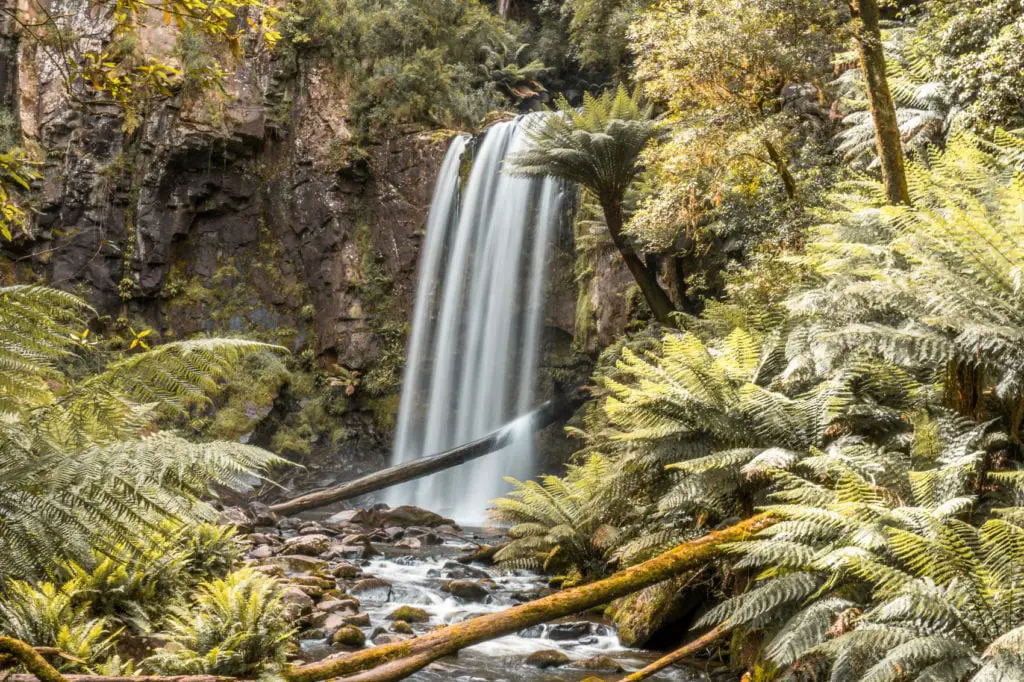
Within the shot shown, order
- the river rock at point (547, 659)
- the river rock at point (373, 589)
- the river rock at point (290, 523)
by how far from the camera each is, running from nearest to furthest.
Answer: the river rock at point (547, 659)
the river rock at point (373, 589)
the river rock at point (290, 523)

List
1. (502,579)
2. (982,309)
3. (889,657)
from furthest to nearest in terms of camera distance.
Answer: (502,579), (982,309), (889,657)

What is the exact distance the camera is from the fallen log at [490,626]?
→ 2332 millimetres

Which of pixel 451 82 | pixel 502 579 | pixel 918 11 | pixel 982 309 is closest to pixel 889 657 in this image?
pixel 982 309

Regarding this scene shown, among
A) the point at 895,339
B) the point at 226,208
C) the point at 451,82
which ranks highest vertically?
the point at 451,82

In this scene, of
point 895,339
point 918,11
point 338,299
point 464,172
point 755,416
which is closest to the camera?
point 895,339

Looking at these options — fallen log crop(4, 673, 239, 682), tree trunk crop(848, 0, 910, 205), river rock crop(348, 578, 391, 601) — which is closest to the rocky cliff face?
river rock crop(348, 578, 391, 601)

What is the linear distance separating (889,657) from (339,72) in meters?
17.9

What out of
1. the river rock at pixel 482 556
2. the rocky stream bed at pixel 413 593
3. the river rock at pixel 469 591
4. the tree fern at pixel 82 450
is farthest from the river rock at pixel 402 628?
the tree fern at pixel 82 450

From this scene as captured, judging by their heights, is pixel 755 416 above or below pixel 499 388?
above

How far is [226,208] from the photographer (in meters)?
17.4

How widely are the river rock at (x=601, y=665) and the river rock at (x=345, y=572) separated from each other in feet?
10.9

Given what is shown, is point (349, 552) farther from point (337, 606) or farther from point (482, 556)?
point (337, 606)

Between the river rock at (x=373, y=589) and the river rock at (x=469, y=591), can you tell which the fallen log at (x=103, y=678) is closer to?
the river rock at (x=469, y=591)

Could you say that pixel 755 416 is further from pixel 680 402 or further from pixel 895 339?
pixel 895 339
